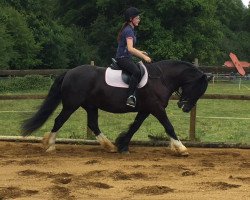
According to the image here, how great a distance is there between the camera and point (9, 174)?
749cm

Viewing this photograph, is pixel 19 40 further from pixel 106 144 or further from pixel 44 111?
pixel 106 144

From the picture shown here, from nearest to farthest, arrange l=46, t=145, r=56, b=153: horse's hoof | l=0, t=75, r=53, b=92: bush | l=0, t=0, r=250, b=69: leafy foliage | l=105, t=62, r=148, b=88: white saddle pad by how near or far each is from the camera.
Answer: l=105, t=62, r=148, b=88: white saddle pad < l=46, t=145, r=56, b=153: horse's hoof < l=0, t=75, r=53, b=92: bush < l=0, t=0, r=250, b=69: leafy foliage

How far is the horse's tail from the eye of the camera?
9602 millimetres

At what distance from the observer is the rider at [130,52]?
8.98 meters

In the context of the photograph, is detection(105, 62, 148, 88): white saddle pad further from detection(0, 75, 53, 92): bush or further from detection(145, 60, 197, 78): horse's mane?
detection(0, 75, 53, 92): bush

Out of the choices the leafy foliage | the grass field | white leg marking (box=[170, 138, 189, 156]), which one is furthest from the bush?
white leg marking (box=[170, 138, 189, 156])

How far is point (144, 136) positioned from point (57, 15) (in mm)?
49999

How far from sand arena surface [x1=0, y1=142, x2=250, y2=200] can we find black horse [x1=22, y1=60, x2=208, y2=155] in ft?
1.56

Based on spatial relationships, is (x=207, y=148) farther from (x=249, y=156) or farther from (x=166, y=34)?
(x=166, y=34)

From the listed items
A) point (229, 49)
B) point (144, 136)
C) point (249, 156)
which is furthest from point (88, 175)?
point (229, 49)

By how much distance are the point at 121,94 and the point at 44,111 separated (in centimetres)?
156

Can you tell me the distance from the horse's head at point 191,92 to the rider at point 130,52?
101 centimetres

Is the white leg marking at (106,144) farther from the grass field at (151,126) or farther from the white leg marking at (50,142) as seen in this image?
the grass field at (151,126)

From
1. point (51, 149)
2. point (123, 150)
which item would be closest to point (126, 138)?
point (123, 150)
